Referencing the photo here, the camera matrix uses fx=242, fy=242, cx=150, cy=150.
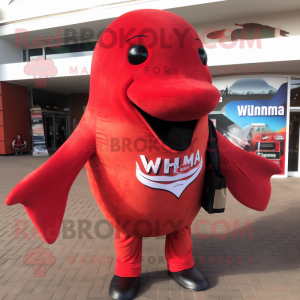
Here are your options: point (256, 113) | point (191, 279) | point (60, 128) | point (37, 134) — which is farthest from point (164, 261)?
point (60, 128)

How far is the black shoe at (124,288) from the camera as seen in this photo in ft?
7.27

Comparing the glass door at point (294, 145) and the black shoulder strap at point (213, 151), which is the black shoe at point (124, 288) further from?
the glass door at point (294, 145)

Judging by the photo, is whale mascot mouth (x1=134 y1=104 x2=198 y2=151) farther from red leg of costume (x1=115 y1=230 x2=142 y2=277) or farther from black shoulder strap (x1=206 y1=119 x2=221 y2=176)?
red leg of costume (x1=115 y1=230 x2=142 y2=277)

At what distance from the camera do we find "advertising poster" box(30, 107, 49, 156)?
42.0 feet

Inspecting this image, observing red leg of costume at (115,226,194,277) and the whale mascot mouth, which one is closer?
the whale mascot mouth

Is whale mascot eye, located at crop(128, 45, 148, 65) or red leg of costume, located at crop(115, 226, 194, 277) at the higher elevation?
whale mascot eye, located at crop(128, 45, 148, 65)

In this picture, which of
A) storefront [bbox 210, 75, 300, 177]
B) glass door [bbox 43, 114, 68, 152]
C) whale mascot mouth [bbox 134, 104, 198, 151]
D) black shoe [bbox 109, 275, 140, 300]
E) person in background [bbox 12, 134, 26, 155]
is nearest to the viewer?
whale mascot mouth [bbox 134, 104, 198, 151]

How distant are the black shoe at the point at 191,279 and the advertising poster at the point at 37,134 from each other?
12.1 m

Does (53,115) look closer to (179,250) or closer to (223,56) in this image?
(223,56)

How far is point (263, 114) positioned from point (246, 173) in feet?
19.2

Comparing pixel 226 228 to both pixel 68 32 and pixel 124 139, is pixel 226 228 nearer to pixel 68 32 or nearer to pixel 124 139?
pixel 124 139

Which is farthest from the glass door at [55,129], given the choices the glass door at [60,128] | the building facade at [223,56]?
the building facade at [223,56]

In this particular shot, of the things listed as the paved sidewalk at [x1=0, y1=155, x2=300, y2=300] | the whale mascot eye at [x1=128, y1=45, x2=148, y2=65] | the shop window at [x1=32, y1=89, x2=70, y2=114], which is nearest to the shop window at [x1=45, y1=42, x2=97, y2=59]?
the shop window at [x1=32, y1=89, x2=70, y2=114]

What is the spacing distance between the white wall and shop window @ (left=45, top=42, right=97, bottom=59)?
1.70 metres
